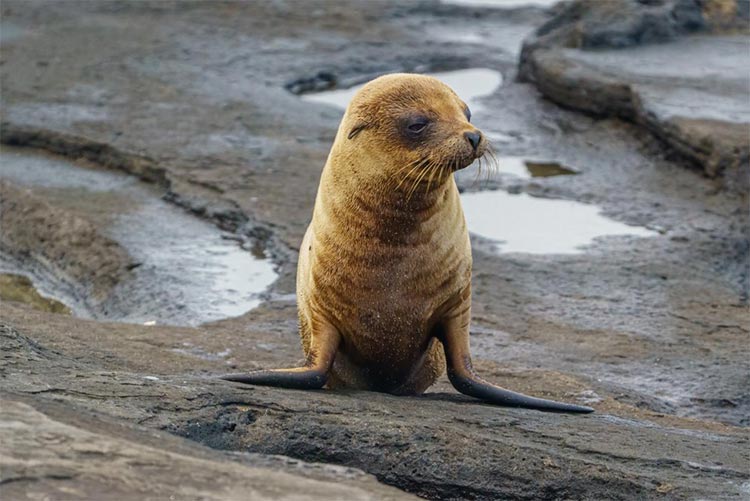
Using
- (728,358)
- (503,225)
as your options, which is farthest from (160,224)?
(728,358)

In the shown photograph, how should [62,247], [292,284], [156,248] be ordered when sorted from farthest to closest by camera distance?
[62,247], [156,248], [292,284]

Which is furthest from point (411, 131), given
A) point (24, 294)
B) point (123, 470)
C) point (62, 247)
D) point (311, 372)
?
point (62, 247)

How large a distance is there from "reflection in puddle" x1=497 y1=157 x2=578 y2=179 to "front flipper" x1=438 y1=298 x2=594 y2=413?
467 centimetres

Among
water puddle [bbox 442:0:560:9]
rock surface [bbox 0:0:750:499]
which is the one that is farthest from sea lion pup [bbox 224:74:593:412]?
water puddle [bbox 442:0:560:9]

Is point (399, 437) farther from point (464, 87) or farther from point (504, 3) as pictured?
point (504, 3)

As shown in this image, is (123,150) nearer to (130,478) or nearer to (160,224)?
(160,224)

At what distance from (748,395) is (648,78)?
537 centimetres

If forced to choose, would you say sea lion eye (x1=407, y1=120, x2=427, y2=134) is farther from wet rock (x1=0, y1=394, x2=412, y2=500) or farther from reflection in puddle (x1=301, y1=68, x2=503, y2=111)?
reflection in puddle (x1=301, y1=68, x2=503, y2=111)

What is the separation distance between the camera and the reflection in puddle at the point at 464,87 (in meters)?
11.6

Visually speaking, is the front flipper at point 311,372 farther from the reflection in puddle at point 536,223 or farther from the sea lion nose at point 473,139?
the reflection in puddle at point 536,223

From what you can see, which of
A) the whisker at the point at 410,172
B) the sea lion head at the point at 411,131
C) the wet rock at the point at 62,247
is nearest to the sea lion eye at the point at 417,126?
the sea lion head at the point at 411,131

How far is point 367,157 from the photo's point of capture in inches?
187

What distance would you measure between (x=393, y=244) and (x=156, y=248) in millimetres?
3297

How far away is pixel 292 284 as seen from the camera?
7184mm
